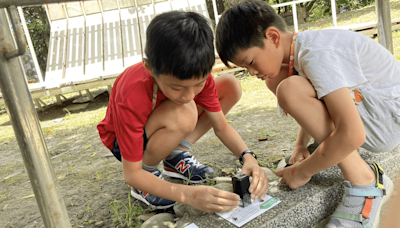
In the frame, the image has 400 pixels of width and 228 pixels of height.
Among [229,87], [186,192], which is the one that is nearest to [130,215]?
[186,192]

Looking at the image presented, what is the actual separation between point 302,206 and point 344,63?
2.23ft

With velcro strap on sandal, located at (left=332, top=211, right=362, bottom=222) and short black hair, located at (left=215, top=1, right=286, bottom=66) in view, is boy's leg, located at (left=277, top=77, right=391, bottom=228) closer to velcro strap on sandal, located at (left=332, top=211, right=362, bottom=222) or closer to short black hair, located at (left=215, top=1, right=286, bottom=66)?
velcro strap on sandal, located at (left=332, top=211, right=362, bottom=222)

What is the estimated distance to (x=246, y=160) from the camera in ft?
5.42

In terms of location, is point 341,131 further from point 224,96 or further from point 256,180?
point 224,96

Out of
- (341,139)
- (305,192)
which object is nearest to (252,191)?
(305,192)

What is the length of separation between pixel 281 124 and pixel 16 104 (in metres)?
2.32

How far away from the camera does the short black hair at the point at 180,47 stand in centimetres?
128

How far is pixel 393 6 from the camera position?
28.8 ft

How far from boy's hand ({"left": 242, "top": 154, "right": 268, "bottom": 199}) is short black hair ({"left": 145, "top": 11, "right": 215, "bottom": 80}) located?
0.57 meters

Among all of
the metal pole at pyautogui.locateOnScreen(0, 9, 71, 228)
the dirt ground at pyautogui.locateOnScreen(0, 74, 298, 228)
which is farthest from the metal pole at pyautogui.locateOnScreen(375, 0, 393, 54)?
the metal pole at pyautogui.locateOnScreen(0, 9, 71, 228)

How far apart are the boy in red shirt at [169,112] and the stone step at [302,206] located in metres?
0.07

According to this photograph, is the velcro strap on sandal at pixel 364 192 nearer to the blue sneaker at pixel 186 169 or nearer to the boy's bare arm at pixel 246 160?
the boy's bare arm at pixel 246 160

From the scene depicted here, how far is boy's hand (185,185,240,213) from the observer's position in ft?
4.30

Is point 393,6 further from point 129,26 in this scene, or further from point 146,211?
point 146,211
